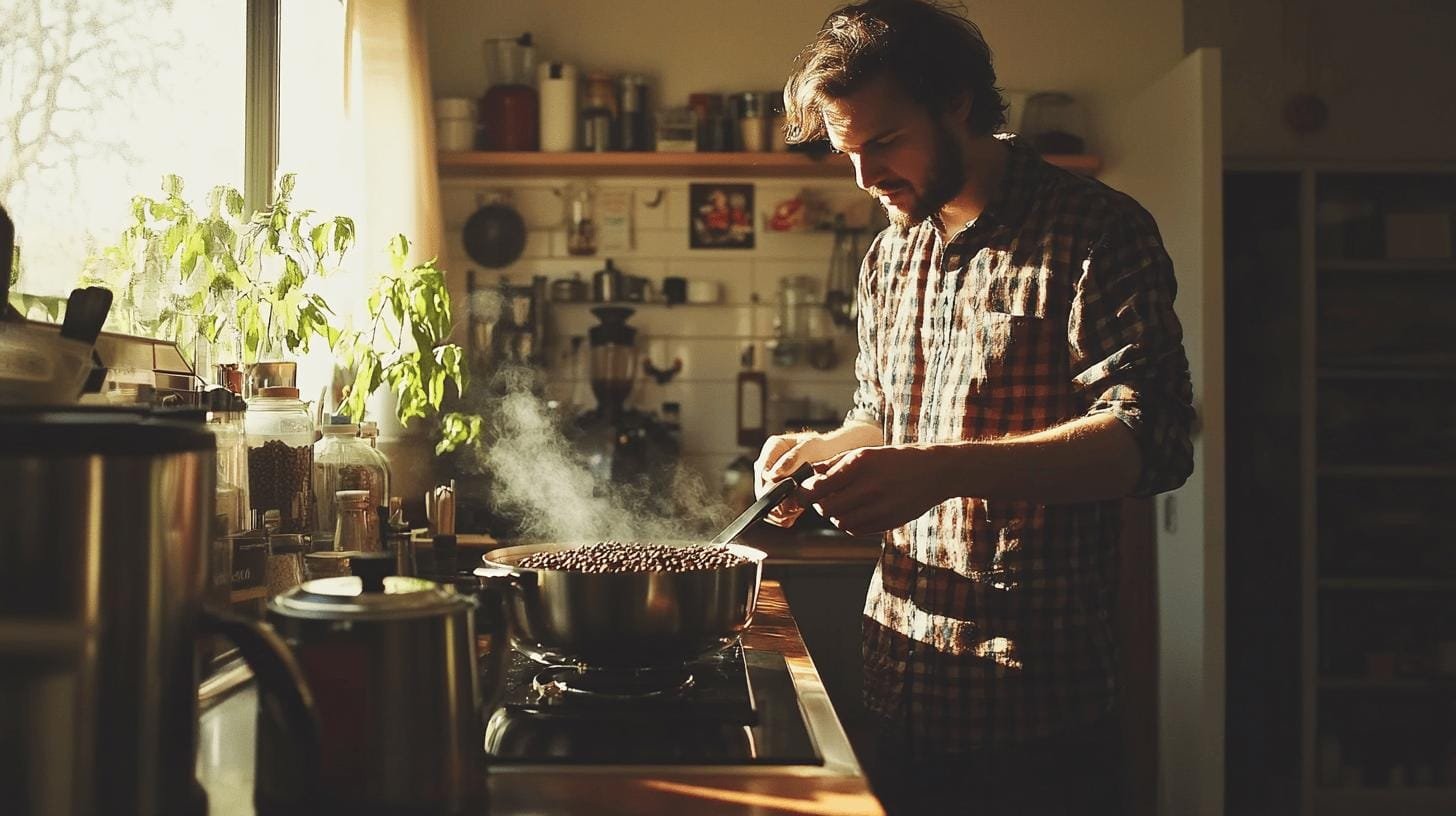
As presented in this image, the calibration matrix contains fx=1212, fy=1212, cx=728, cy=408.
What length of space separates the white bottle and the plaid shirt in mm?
2416

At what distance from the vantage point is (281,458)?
1.65 metres

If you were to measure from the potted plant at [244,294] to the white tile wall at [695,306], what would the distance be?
1.70 metres

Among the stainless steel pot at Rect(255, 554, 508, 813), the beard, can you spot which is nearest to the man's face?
the beard

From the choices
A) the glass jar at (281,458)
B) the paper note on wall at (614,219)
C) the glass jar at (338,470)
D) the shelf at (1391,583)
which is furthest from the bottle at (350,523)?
the shelf at (1391,583)

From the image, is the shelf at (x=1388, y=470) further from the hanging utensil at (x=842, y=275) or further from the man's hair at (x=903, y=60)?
the man's hair at (x=903, y=60)

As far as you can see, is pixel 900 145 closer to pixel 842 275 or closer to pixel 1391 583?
pixel 842 275

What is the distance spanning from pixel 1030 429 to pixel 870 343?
1.39 ft

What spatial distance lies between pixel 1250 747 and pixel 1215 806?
3.57 ft

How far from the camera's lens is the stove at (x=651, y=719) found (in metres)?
1.05

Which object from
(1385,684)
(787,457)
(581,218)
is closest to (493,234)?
(581,218)

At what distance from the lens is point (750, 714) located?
1.17 meters

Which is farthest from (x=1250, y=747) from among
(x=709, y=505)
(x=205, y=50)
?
(x=205, y=50)

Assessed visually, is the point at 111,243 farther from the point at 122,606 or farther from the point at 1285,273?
the point at 1285,273

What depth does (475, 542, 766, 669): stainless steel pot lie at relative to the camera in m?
1.20
